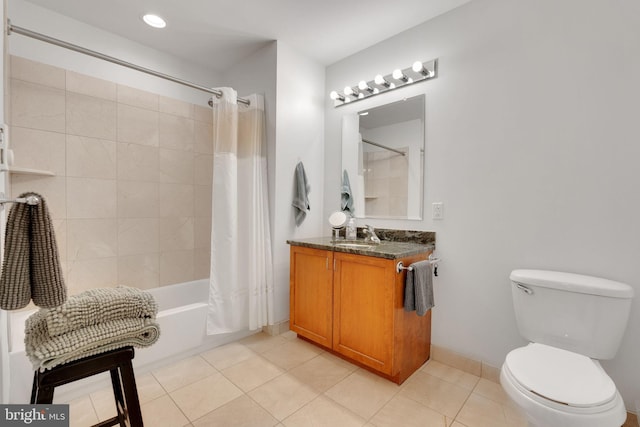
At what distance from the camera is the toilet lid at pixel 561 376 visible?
1.07 m

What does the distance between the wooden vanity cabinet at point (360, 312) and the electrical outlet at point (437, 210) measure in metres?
0.33

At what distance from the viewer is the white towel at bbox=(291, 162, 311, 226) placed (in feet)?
8.42

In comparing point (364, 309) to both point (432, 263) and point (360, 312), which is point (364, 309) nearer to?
point (360, 312)

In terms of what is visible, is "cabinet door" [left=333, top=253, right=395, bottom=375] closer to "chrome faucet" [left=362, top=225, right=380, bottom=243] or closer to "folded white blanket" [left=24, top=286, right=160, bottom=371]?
"chrome faucet" [left=362, top=225, right=380, bottom=243]

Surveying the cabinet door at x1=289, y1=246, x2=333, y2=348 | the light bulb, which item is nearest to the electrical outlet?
Result: the cabinet door at x1=289, y1=246, x2=333, y2=348

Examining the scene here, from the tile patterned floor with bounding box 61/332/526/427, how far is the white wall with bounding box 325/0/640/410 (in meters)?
0.35

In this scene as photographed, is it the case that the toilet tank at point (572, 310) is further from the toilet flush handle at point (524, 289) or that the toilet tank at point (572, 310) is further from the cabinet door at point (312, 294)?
the cabinet door at point (312, 294)

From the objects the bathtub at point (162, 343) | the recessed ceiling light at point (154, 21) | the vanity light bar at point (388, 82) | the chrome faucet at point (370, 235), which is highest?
the recessed ceiling light at point (154, 21)

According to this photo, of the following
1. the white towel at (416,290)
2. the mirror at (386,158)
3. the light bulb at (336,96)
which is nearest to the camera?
the white towel at (416,290)

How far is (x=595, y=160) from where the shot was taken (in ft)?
5.02

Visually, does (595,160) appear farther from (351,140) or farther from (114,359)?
(114,359)

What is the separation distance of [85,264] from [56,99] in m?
1.24

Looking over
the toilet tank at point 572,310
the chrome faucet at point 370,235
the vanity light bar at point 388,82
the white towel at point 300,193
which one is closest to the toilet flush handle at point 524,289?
the toilet tank at point 572,310

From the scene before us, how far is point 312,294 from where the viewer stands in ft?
7.34
